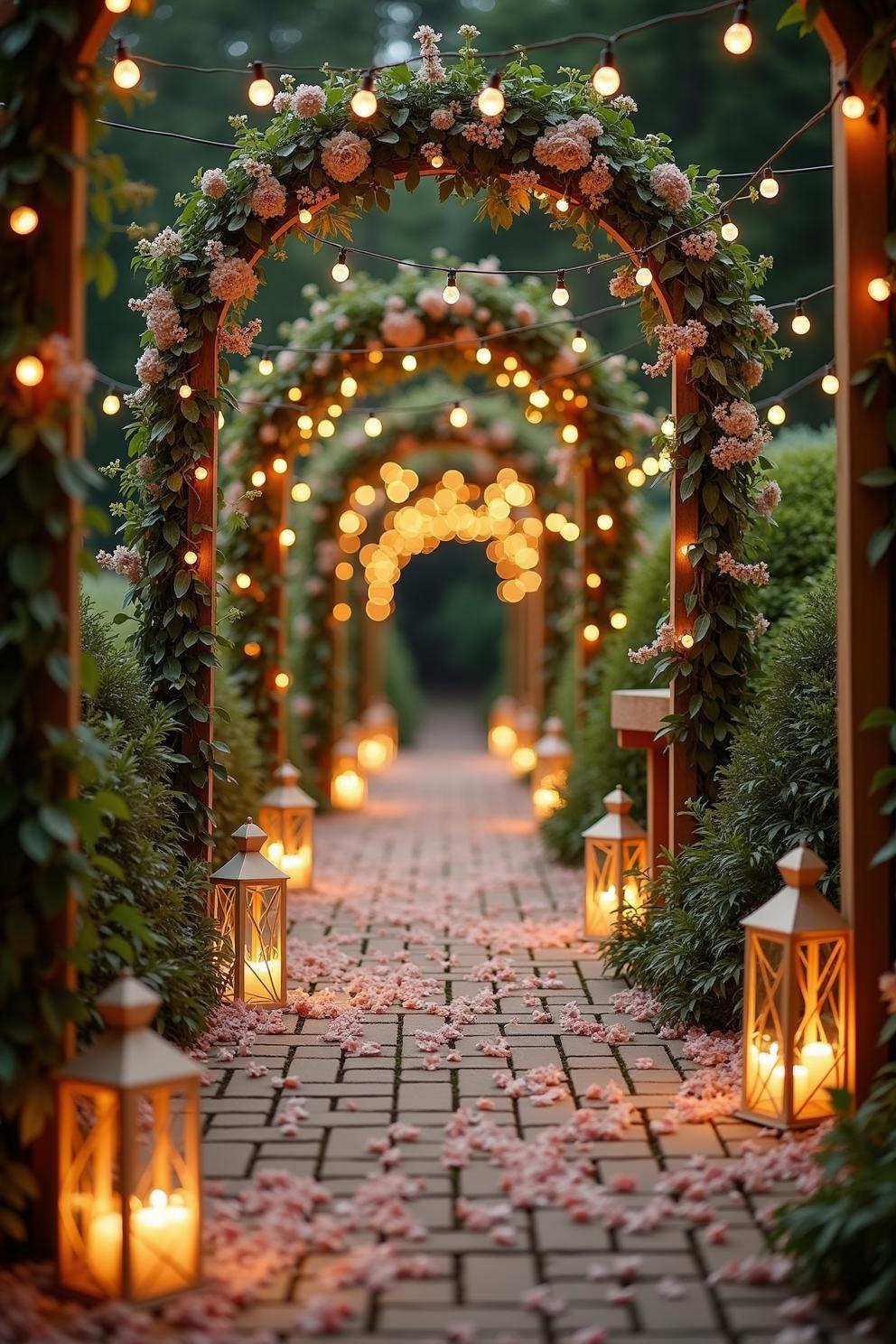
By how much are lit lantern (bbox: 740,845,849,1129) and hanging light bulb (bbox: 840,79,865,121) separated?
6.29ft

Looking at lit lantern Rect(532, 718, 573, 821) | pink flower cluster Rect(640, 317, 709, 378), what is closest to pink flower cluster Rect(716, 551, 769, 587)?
pink flower cluster Rect(640, 317, 709, 378)

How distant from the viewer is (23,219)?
3031 millimetres

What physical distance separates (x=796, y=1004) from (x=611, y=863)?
2.52 meters

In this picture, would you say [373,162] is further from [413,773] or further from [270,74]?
[270,74]

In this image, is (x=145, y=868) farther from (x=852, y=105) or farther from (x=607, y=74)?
(x=852, y=105)

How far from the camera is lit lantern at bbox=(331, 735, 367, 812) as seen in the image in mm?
10969

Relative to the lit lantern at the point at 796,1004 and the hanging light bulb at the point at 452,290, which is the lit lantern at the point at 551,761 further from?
the lit lantern at the point at 796,1004

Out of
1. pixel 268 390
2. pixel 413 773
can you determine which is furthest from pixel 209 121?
pixel 268 390

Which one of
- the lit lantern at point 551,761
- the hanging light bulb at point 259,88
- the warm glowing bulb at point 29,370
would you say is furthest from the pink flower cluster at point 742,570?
the lit lantern at point 551,761

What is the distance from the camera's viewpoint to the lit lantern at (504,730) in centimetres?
1659

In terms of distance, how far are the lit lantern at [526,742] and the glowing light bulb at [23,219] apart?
947 centimetres

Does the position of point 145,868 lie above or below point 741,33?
below

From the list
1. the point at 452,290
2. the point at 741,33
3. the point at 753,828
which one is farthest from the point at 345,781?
the point at 741,33

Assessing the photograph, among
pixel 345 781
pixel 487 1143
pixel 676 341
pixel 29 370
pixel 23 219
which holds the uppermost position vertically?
pixel 676 341
